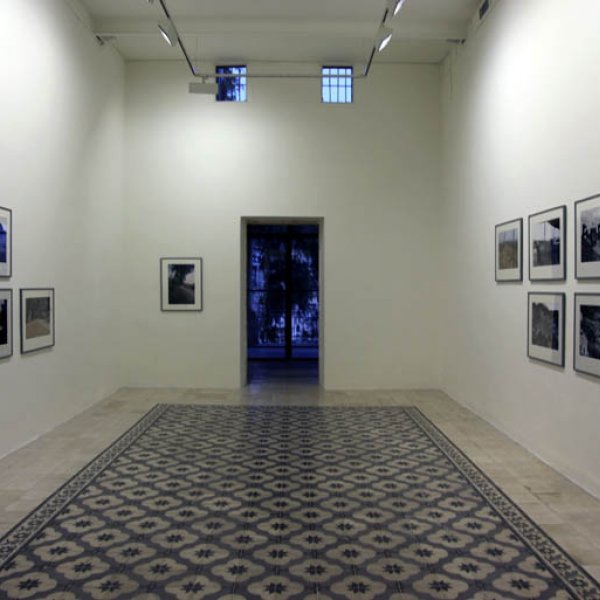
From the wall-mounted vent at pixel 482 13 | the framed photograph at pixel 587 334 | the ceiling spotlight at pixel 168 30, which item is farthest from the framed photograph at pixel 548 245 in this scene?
the ceiling spotlight at pixel 168 30

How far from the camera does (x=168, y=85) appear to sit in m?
11.1

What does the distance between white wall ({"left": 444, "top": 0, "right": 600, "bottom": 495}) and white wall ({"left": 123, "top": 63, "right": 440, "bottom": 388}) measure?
67 cm

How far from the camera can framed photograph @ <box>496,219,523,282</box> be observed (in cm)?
734

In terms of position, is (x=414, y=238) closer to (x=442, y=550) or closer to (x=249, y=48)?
(x=249, y=48)

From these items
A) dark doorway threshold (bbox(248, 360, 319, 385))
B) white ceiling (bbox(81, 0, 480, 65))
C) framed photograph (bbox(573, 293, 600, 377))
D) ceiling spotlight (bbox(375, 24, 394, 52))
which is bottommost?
dark doorway threshold (bbox(248, 360, 319, 385))

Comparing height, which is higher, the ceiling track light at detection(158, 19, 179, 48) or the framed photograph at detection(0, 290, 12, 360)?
the ceiling track light at detection(158, 19, 179, 48)

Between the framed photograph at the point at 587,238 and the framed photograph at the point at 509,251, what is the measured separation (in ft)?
4.80

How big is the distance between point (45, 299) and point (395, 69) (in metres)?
7.90

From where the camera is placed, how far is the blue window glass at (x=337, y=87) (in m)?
11.1

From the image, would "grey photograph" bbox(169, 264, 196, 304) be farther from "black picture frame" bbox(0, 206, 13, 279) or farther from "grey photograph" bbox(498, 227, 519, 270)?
"grey photograph" bbox(498, 227, 519, 270)

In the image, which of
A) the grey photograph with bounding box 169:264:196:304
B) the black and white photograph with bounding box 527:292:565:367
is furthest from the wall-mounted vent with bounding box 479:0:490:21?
the grey photograph with bounding box 169:264:196:304

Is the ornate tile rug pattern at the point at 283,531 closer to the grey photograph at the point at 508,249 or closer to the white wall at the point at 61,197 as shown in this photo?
the white wall at the point at 61,197

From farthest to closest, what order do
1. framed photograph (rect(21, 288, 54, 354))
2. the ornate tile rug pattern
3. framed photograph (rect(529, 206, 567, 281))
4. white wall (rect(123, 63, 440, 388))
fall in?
white wall (rect(123, 63, 440, 388)), framed photograph (rect(21, 288, 54, 354)), framed photograph (rect(529, 206, 567, 281)), the ornate tile rug pattern

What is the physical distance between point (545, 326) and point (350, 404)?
13.3 feet
